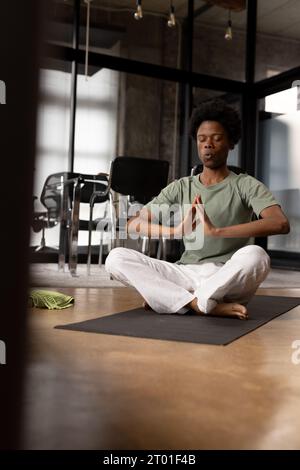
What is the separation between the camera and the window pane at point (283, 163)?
6.61 metres

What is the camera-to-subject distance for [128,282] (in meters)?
2.21

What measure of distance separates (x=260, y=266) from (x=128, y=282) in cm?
52

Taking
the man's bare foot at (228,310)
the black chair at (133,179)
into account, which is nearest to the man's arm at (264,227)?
the man's bare foot at (228,310)

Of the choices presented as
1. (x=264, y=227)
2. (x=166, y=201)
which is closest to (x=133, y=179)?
(x=166, y=201)

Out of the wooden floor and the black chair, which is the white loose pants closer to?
the wooden floor

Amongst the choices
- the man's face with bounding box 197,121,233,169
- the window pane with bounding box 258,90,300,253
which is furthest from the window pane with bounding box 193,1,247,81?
the man's face with bounding box 197,121,233,169

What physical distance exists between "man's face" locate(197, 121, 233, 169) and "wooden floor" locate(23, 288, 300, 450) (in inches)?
28.5

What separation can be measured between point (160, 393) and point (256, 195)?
1188 millimetres

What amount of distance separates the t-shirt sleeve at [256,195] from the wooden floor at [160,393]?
1.66ft

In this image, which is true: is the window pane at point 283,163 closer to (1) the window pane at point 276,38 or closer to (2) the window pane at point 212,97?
(2) the window pane at point 212,97

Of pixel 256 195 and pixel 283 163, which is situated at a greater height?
pixel 283 163

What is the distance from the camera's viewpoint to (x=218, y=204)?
2227 millimetres

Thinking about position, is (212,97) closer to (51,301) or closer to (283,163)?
(283,163)
